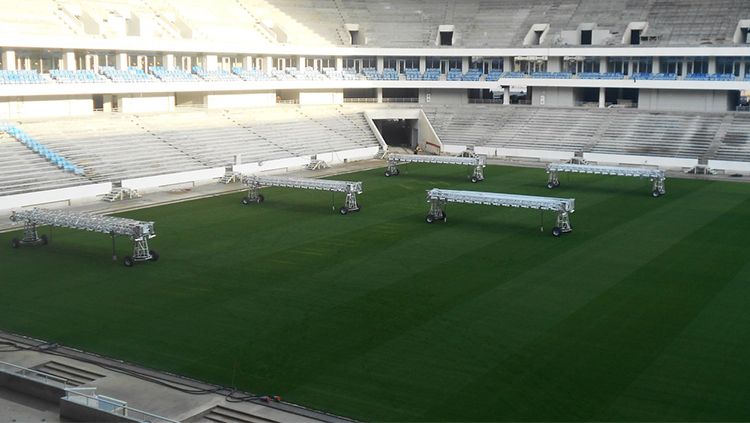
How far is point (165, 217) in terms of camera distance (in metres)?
38.8

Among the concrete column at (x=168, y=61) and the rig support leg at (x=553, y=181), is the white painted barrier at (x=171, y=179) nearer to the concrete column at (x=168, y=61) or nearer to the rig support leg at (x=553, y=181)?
the concrete column at (x=168, y=61)

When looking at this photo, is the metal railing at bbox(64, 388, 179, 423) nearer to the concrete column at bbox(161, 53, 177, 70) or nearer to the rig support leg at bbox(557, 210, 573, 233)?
the rig support leg at bbox(557, 210, 573, 233)

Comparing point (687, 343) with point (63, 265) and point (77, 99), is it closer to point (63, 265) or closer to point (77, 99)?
point (63, 265)

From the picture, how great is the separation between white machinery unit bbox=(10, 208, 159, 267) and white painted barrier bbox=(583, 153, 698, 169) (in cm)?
3632

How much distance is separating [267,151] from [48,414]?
39.0 metres

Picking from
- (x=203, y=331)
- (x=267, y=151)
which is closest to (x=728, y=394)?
(x=203, y=331)

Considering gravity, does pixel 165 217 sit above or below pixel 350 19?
below

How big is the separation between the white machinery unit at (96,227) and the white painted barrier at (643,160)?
36.3 m

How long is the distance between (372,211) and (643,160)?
989 inches

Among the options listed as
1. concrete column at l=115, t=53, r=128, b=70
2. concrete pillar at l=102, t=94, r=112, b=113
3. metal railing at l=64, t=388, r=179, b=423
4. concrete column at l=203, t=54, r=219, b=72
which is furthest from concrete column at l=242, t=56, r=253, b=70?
metal railing at l=64, t=388, r=179, b=423

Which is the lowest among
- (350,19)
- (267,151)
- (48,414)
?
(48,414)

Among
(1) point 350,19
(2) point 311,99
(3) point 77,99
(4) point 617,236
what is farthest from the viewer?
(1) point 350,19

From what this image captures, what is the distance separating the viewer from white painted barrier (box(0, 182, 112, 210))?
130 feet

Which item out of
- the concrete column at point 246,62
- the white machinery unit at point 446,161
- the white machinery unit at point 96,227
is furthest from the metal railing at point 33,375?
the concrete column at point 246,62
